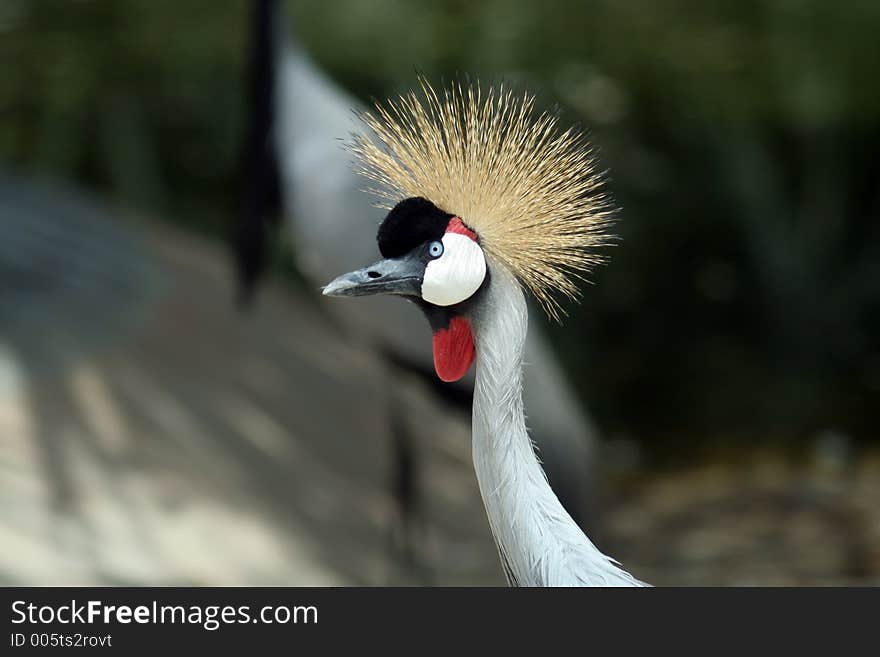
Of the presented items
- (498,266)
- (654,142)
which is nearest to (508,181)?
(498,266)

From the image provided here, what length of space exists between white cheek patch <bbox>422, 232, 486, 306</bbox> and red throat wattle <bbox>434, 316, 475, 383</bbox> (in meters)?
0.06

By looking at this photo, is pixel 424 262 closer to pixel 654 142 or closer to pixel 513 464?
pixel 513 464

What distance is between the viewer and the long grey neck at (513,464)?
1.12 meters

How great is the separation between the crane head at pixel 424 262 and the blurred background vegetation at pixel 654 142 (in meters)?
2.22

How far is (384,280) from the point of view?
1119 mm

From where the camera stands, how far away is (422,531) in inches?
121

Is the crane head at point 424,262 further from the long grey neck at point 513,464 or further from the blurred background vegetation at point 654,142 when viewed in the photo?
the blurred background vegetation at point 654,142

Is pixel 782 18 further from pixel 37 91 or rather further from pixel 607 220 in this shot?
pixel 607 220

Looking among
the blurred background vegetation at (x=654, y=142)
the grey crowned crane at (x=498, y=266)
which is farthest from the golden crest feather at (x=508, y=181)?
the blurred background vegetation at (x=654, y=142)

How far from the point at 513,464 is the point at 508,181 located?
0.26 m

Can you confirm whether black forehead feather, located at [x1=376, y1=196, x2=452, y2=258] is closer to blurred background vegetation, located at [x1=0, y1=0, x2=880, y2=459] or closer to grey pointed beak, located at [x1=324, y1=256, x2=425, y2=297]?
grey pointed beak, located at [x1=324, y1=256, x2=425, y2=297]

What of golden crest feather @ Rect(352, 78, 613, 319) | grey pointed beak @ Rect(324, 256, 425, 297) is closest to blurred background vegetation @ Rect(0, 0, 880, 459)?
golden crest feather @ Rect(352, 78, 613, 319)

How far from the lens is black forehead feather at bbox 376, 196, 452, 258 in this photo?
1117 mm

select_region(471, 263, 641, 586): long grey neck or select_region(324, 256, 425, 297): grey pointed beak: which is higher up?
select_region(324, 256, 425, 297): grey pointed beak
